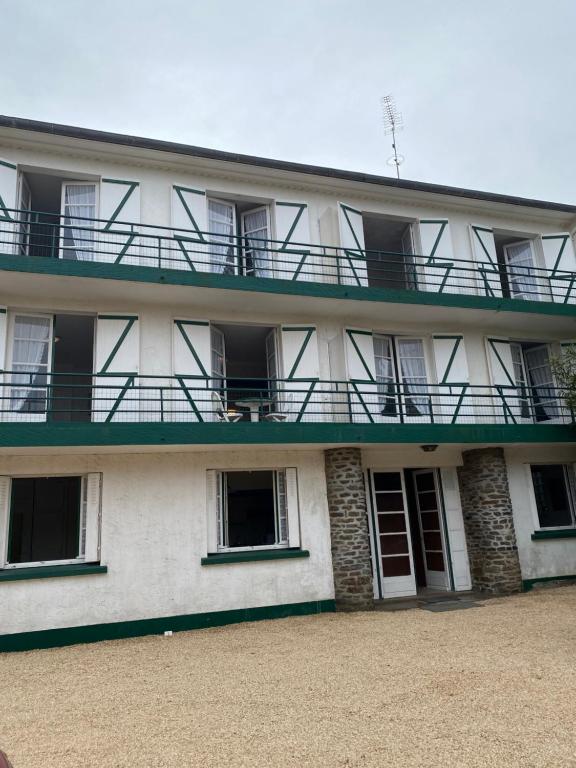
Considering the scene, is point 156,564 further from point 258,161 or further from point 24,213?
point 258,161

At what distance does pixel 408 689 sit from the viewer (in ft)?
18.0

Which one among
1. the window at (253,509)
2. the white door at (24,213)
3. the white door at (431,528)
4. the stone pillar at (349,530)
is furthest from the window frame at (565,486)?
the white door at (24,213)

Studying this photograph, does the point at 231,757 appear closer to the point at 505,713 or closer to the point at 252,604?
the point at 505,713

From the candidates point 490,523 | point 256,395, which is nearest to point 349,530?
point 490,523

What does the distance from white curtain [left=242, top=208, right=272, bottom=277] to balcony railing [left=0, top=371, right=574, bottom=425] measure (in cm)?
250

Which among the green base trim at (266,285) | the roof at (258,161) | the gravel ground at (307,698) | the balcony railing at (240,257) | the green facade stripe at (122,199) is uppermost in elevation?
the roof at (258,161)

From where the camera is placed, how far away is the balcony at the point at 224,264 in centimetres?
970

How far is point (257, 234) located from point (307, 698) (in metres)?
9.11

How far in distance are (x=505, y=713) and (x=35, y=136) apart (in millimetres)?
11089

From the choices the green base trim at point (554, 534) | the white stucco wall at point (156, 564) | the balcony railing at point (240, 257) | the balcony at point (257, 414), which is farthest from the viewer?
the green base trim at point (554, 534)

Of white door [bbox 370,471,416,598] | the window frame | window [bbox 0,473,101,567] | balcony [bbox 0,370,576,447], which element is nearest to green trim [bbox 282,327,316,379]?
balcony [bbox 0,370,576,447]

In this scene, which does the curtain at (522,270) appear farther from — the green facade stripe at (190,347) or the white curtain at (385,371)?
the green facade stripe at (190,347)

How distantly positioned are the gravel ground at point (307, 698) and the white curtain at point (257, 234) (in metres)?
7.12

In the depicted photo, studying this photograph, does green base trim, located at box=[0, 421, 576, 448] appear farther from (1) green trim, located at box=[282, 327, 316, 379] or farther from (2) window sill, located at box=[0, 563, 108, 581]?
(2) window sill, located at box=[0, 563, 108, 581]
